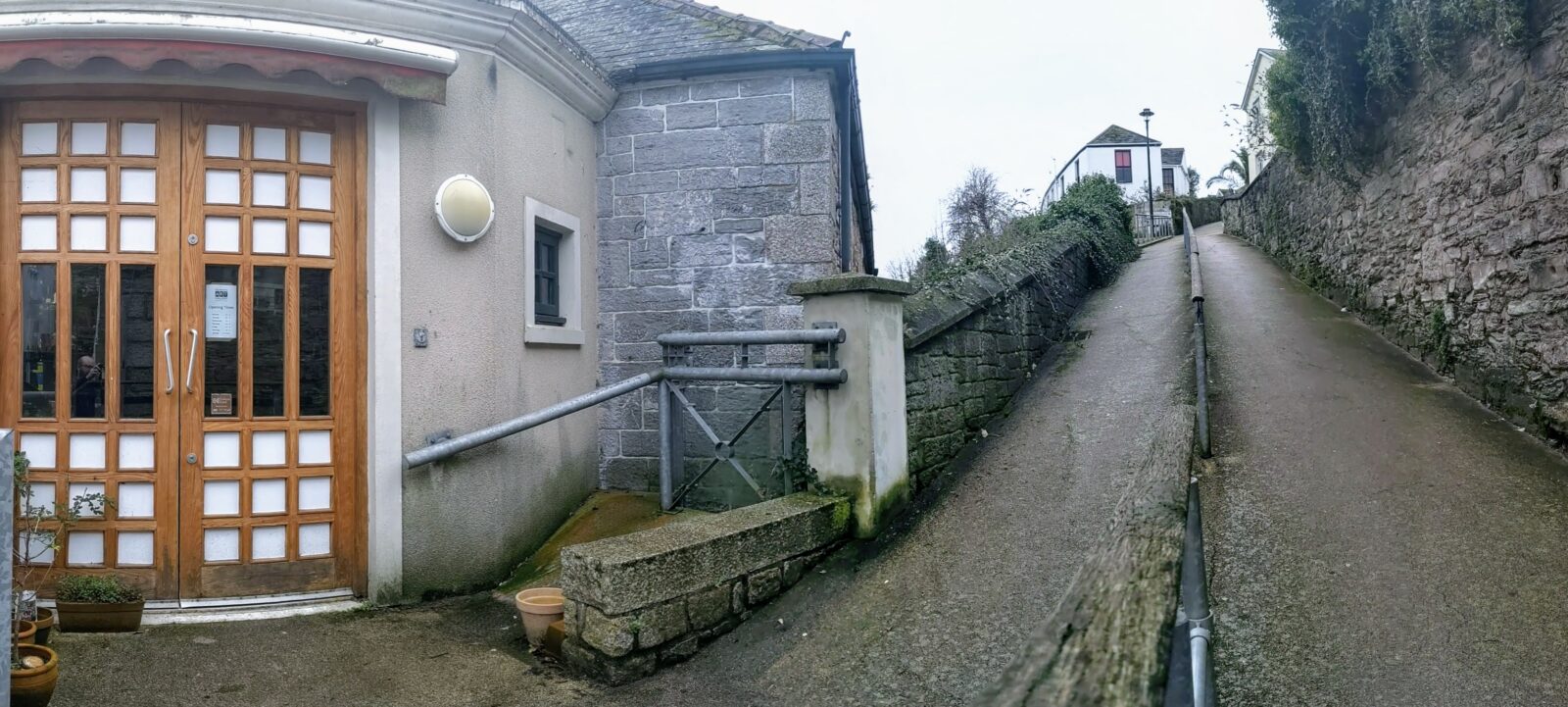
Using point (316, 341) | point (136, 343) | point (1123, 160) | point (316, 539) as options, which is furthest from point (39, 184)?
point (1123, 160)

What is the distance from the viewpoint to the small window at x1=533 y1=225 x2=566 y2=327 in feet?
20.6

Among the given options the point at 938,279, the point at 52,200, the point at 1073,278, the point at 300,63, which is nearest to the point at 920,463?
the point at 938,279

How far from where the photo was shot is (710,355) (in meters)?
6.70

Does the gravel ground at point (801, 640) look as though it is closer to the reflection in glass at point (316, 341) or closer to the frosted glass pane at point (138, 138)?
the reflection in glass at point (316, 341)

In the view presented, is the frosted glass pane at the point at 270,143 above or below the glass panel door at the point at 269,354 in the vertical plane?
above

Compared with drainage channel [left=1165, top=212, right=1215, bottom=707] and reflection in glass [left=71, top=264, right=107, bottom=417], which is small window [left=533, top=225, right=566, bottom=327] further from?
drainage channel [left=1165, top=212, right=1215, bottom=707]

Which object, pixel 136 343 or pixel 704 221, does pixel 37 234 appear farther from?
pixel 704 221

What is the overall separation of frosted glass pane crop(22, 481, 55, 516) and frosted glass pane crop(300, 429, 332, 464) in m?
1.27

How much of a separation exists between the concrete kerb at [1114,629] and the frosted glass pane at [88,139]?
18.3 ft

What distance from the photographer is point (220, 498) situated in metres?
4.70

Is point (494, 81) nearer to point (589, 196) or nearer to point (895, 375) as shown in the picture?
point (589, 196)

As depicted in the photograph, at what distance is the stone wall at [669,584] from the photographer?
3.65 metres

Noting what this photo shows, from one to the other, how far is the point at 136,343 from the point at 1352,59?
1000 cm

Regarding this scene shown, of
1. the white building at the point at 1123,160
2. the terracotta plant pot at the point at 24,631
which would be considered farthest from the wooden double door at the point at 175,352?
the white building at the point at 1123,160
